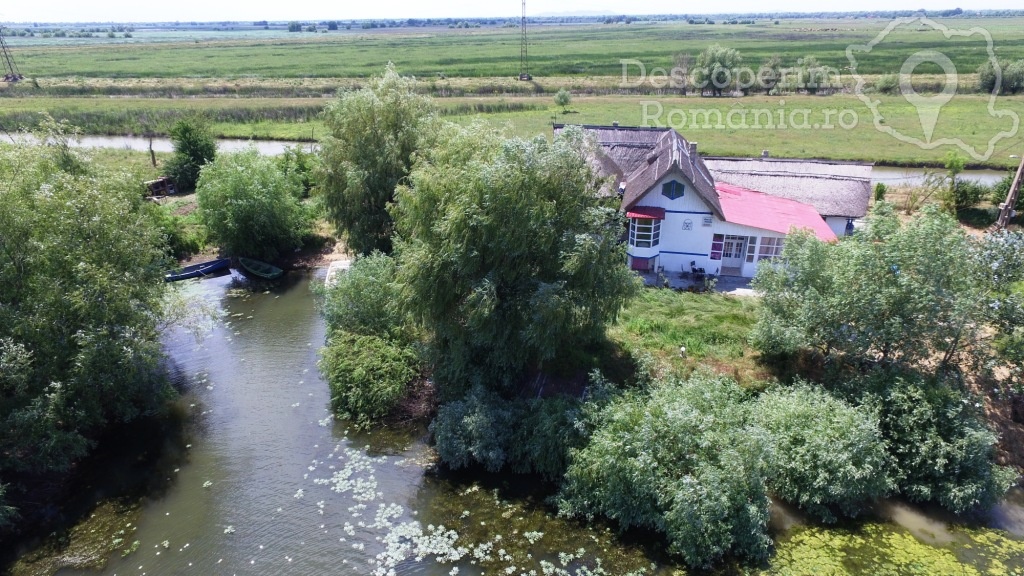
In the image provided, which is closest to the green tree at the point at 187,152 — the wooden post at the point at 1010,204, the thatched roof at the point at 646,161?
the thatched roof at the point at 646,161

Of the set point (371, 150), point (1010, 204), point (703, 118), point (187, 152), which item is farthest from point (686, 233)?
point (703, 118)

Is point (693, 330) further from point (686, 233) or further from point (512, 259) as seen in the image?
point (512, 259)

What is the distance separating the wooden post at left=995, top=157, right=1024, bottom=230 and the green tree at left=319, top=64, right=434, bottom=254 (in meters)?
31.4

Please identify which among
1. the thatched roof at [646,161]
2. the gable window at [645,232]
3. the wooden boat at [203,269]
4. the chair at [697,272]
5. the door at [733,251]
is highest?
the thatched roof at [646,161]

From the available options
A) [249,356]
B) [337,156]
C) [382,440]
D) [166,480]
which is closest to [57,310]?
[166,480]

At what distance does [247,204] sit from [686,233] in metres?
24.3

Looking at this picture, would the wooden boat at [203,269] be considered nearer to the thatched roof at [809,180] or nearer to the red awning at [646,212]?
the red awning at [646,212]

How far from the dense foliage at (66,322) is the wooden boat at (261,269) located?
40.9ft

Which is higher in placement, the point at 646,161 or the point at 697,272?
the point at 646,161

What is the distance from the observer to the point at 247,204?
31734 millimetres

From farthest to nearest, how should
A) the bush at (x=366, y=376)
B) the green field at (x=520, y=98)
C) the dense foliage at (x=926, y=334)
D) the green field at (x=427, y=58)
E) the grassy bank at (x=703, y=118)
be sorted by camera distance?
1. the green field at (x=427, y=58)
2. the green field at (x=520, y=98)
3. the grassy bank at (x=703, y=118)
4. the bush at (x=366, y=376)
5. the dense foliage at (x=926, y=334)

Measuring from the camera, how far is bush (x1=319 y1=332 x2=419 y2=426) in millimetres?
20859

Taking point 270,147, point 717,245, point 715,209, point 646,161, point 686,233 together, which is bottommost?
point 717,245

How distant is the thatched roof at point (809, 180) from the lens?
3133cm
